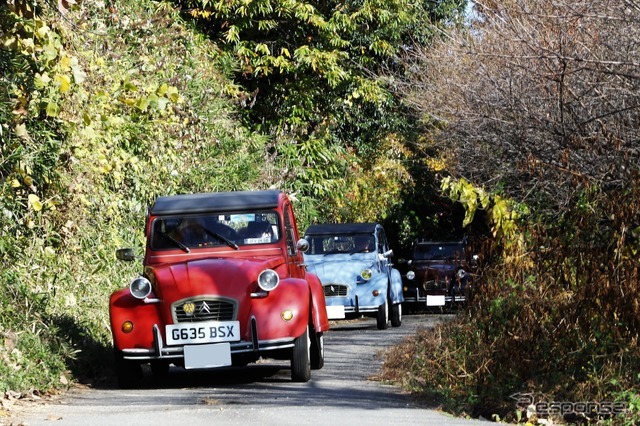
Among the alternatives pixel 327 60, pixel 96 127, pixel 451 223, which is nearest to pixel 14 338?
pixel 96 127

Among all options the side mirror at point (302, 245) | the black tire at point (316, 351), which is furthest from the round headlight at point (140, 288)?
the side mirror at point (302, 245)

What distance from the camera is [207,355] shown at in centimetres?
1184

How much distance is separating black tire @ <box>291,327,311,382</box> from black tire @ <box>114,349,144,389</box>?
163cm

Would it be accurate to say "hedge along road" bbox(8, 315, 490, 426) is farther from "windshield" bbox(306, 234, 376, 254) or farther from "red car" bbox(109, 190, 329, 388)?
Answer: "windshield" bbox(306, 234, 376, 254)

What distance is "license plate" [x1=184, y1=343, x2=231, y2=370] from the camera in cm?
1180

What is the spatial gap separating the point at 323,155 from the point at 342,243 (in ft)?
20.7

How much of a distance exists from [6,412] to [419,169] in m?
25.6

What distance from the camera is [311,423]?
9.05 meters

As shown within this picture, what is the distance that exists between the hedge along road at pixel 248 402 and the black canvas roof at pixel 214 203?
6.22 ft

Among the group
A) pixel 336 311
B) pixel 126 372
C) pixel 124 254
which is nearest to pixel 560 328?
pixel 126 372

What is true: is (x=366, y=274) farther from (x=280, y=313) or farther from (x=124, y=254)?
(x=280, y=313)

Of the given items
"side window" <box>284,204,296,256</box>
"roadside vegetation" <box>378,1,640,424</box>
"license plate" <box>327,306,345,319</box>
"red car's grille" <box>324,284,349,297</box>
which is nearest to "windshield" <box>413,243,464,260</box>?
"red car's grille" <box>324,284,349,297</box>

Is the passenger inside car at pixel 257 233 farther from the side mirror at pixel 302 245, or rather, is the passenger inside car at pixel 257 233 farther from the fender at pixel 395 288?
the fender at pixel 395 288

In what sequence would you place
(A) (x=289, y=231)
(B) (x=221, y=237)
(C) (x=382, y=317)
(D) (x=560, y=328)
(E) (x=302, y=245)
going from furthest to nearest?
(C) (x=382, y=317) < (A) (x=289, y=231) < (E) (x=302, y=245) < (B) (x=221, y=237) < (D) (x=560, y=328)
